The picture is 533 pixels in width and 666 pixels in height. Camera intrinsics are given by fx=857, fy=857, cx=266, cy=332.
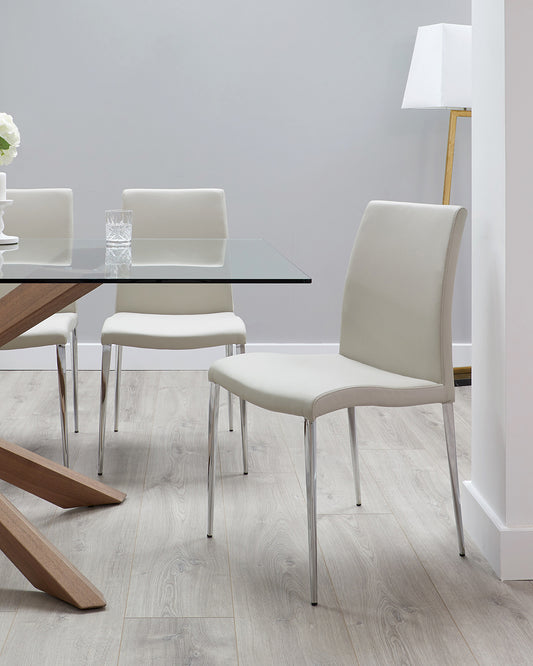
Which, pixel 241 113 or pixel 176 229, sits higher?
pixel 241 113

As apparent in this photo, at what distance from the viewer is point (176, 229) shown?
3311mm

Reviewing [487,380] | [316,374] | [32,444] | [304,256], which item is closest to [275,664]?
[316,374]

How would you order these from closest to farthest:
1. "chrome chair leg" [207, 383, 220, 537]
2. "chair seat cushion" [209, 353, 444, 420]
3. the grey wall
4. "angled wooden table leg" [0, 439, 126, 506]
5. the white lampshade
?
"chair seat cushion" [209, 353, 444, 420], "chrome chair leg" [207, 383, 220, 537], "angled wooden table leg" [0, 439, 126, 506], the white lampshade, the grey wall

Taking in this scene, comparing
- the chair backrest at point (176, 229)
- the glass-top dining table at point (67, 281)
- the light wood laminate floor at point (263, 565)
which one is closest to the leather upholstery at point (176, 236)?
the chair backrest at point (176, 229)

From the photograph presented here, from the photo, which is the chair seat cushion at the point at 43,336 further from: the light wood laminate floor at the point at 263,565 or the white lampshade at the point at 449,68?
the white lampshade at the point at 449,68

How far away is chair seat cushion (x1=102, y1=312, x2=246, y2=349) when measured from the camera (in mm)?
2812

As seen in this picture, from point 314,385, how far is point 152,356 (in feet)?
8.30

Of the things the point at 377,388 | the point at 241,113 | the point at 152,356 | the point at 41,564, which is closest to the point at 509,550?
the point at 377,388

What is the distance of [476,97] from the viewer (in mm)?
2271

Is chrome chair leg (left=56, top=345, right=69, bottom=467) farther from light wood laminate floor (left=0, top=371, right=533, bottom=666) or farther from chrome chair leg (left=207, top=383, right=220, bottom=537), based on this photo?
chrome chair leg (left=207, top=383, right=220, bottom=537)

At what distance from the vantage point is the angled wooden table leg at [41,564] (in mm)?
1925

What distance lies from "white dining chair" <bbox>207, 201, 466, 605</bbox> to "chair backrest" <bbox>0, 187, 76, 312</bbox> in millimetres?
1273

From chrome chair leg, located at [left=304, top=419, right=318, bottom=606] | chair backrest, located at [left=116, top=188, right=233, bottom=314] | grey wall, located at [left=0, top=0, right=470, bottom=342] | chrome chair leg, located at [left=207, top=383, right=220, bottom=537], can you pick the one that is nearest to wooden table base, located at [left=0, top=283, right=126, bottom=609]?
chrome chair leg, located at [left=207, top=383, right=220, bottom=537]

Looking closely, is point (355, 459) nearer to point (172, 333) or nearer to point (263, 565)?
point (263, 565)
